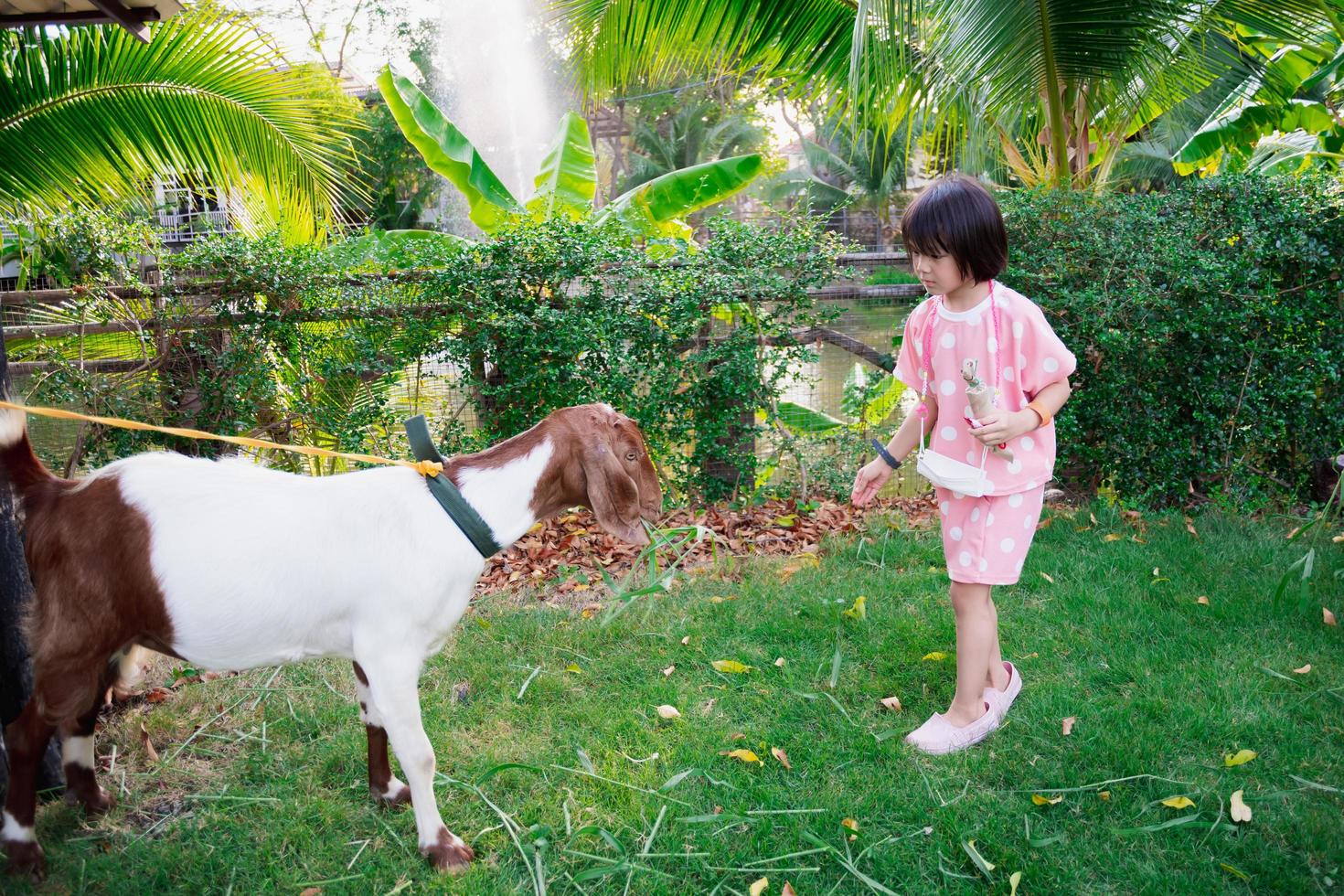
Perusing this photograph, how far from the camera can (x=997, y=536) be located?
3.38 meters

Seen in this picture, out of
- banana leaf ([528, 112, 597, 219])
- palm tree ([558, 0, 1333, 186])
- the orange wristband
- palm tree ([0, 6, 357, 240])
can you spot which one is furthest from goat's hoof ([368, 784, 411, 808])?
banana leaf ([528, 112, 597, 219])

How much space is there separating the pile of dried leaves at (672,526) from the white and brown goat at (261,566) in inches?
102

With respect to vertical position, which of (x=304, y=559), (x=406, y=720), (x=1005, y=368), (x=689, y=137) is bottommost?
(x=406, y=720)

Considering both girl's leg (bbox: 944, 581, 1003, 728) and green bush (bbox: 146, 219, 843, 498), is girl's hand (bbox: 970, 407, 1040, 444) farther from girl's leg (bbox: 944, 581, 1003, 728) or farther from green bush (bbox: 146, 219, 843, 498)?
green bush (bbox: 146, 219, 843, 498)

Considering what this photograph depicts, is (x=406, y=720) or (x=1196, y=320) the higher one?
(x=1196, y=320)

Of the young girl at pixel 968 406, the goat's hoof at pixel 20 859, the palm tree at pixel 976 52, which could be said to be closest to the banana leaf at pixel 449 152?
the palm tree at pixel 976 52

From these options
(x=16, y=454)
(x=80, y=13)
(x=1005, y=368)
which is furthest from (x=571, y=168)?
(x=16, y=454)

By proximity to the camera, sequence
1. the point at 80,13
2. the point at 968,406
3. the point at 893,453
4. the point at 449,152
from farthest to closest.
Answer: the point at 449,152 < the point at 80,13 < the point at 893,453 < the point at 968,406

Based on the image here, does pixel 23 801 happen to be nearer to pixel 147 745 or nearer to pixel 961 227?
pixel 147 745

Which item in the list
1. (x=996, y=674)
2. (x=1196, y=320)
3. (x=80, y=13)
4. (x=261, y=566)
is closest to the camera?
(x=261, y=566)

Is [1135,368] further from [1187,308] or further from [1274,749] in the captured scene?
[1274,749]

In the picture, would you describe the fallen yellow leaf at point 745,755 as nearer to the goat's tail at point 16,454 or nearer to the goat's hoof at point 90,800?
the goat's hoof at point 90,800

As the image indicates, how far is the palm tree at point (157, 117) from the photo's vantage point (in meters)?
5.93

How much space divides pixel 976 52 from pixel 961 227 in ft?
12.4
